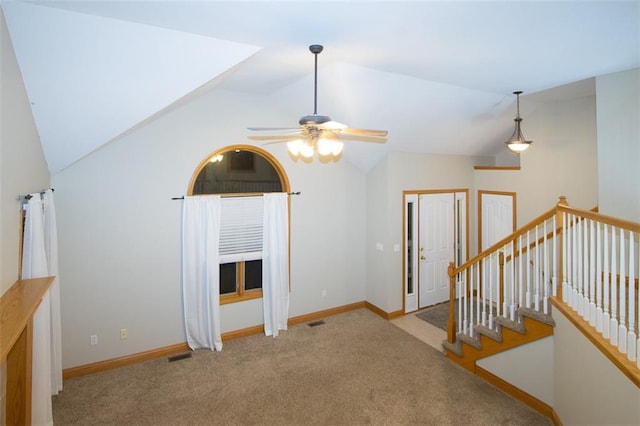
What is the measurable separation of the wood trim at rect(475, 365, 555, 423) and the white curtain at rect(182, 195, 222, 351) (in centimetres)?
331

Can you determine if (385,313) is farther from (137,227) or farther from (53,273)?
(53,273)

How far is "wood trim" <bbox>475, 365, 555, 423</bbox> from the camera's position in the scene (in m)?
3.29

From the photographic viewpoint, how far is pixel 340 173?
569cm

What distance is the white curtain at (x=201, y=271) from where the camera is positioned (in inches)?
174

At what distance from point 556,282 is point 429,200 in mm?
2964

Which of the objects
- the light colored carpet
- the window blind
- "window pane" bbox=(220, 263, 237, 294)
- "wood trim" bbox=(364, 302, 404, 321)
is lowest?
the light colored carpet

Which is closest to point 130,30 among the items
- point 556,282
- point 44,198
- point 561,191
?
point 44,198

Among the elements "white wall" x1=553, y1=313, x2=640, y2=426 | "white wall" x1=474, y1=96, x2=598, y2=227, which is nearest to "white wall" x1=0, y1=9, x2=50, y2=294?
"white wall" x1=553, y1=313, x2=640, y2=426

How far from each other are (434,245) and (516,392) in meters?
2.97

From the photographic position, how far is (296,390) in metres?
3.70

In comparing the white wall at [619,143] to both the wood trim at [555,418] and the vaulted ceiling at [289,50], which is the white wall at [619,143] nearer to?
the vaulted ceiling at [289,50]

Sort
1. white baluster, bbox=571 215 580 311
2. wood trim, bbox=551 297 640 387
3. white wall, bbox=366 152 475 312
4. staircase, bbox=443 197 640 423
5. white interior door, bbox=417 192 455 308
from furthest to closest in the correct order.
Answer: white interior door, bbox=417 192 455 308, white wall, bbox=366 152 475 312, white baluster, bbox=571 215 580 311, staircase, bbox=443 197 640 423, wood trim, bbox=551 297 640 387

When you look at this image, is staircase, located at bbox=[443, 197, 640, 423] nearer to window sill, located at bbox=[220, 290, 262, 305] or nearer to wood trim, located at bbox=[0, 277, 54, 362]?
window sill, located at bbox=[220, 290, 262, 305]

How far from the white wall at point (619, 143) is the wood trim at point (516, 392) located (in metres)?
2.14
